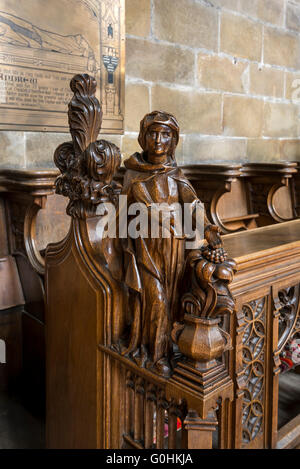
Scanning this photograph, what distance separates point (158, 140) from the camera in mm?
993

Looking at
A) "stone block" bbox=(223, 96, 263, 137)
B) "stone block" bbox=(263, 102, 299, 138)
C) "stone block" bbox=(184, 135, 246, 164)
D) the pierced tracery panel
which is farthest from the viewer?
"stone block" bbox=(263, 102, 299, 138)

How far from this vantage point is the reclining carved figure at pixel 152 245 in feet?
3.12

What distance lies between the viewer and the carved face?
3.26 ft

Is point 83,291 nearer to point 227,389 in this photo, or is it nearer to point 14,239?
point 227,389

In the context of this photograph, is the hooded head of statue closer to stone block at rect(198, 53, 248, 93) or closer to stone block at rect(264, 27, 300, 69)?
stone block at rect(198, 53, 248, 93)

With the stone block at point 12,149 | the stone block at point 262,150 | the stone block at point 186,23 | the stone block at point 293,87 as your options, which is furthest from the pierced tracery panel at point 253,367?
the stone block at point 293,87

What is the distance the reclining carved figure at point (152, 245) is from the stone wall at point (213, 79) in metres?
1.12

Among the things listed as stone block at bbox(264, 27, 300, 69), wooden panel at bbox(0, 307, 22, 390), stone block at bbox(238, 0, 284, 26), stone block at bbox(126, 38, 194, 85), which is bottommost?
wooden panel at bbox(0, 307, 22, 390)

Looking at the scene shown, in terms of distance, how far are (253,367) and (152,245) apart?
52cm

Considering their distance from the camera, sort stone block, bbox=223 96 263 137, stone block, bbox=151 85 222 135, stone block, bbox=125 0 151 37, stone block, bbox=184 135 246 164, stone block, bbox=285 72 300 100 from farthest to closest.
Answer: stone block, bbox=285 72 300 100
stone block, bbox=223 96 263 137
stone block, bbox=184 135 246 164
stone block, bbox=151 85 222 135
stone block, bbox=125 0 151 37

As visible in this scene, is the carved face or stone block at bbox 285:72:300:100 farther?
stone block at bbox 285:72:300:100

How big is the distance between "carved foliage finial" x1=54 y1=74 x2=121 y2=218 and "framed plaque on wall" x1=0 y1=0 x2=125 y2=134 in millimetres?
1043

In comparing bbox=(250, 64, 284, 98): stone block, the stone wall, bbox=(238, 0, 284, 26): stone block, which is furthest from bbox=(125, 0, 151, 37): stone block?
bbox=(250, 64, 284, 98): stone block
